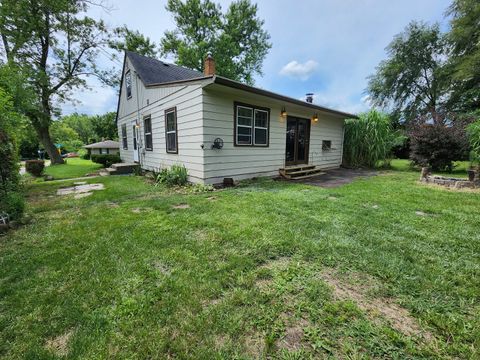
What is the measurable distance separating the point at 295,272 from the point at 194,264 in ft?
3.21

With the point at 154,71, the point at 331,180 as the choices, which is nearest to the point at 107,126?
the point at 154,71

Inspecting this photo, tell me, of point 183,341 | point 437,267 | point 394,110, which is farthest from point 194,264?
point 394,110

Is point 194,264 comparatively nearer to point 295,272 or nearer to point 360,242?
point 295,272

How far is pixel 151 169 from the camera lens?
880cm

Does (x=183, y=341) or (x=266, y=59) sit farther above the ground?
(x=266, y=59)

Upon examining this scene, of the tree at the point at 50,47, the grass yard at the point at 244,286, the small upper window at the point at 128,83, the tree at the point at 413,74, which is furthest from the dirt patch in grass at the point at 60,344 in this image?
the tree at the point at 413,74

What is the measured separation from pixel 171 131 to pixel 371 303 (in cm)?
675

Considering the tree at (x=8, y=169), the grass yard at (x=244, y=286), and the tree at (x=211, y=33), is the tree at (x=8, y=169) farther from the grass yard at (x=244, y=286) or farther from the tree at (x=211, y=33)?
the tree at (x=211, y=33)

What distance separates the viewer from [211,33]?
65.3 ft

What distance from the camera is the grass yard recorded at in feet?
4.33

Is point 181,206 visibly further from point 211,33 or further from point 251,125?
point 211,33

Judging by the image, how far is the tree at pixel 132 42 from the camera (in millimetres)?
15383

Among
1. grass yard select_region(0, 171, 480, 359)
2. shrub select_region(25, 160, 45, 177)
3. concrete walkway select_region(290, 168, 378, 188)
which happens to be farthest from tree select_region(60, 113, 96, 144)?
grass yard select_region(0, 171, 480, 359)

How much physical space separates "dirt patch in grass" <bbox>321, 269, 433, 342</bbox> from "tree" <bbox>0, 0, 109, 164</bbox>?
1516cm
